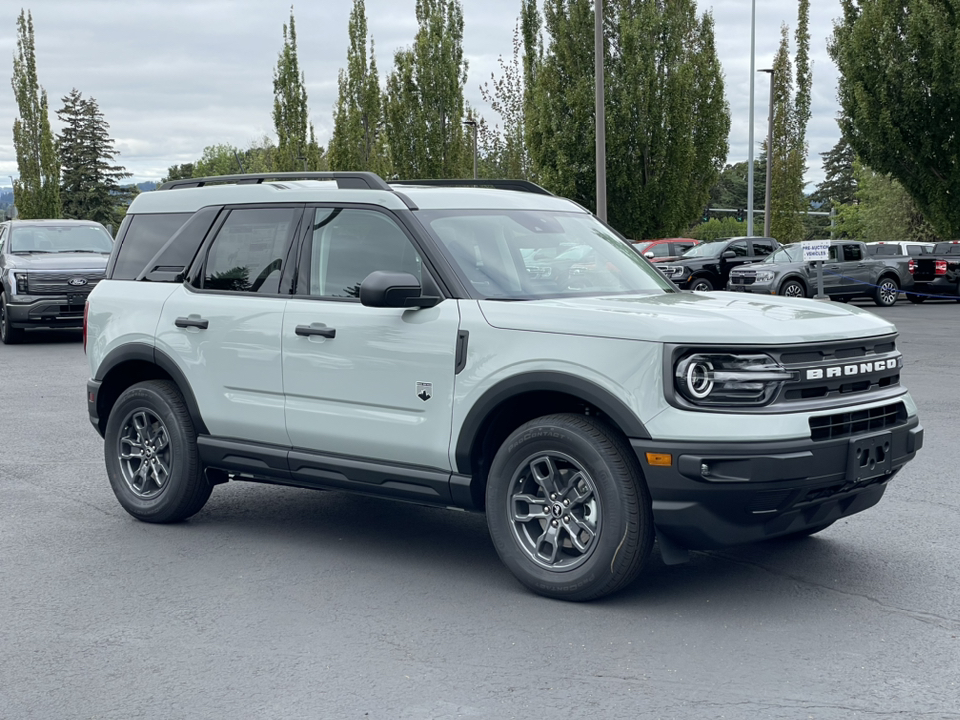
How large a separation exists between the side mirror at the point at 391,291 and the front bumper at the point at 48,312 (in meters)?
14.6

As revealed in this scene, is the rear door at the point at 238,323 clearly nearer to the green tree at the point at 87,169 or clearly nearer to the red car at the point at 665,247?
the red car at the point at 665,247

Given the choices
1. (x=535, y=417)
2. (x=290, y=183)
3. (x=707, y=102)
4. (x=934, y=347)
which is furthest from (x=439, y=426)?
(x=707, y=102)

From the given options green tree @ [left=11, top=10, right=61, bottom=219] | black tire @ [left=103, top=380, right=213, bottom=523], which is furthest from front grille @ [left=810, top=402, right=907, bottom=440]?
green tree @ [left=11, top=10, right=61, bottom=219]

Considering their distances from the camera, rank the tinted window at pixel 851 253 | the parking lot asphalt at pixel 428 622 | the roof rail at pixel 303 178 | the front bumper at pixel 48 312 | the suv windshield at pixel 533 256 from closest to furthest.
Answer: the parking lot asphalt at pixel 428 622
the suv windshield at pixel 533 256
the roof rail at pixel 303 178
the front bumper at pixel 48 312
the tinted window at pixel 851 253

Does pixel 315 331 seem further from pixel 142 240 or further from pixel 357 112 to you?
pixel 357 112

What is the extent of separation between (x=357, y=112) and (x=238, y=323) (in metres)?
45.7

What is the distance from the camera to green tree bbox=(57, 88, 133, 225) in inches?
3757

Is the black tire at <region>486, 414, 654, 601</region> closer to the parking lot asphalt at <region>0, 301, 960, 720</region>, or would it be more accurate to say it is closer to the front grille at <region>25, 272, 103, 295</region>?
the parking lot asphalt at <region>0, 301, 960, 720</region>

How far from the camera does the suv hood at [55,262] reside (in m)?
19.3

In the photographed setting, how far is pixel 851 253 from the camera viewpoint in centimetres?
3170

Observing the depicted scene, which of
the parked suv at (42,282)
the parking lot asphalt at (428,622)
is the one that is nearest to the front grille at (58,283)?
the parked suv at (42,282)

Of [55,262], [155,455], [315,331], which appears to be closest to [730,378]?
[315,331]

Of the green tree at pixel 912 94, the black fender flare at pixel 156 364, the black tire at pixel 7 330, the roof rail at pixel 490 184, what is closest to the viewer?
the black fender flare at pixel 156 364

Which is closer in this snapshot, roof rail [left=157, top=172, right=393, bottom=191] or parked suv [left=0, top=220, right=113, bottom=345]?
roof rail [left=157, top=172, right=393, bottom=191]
